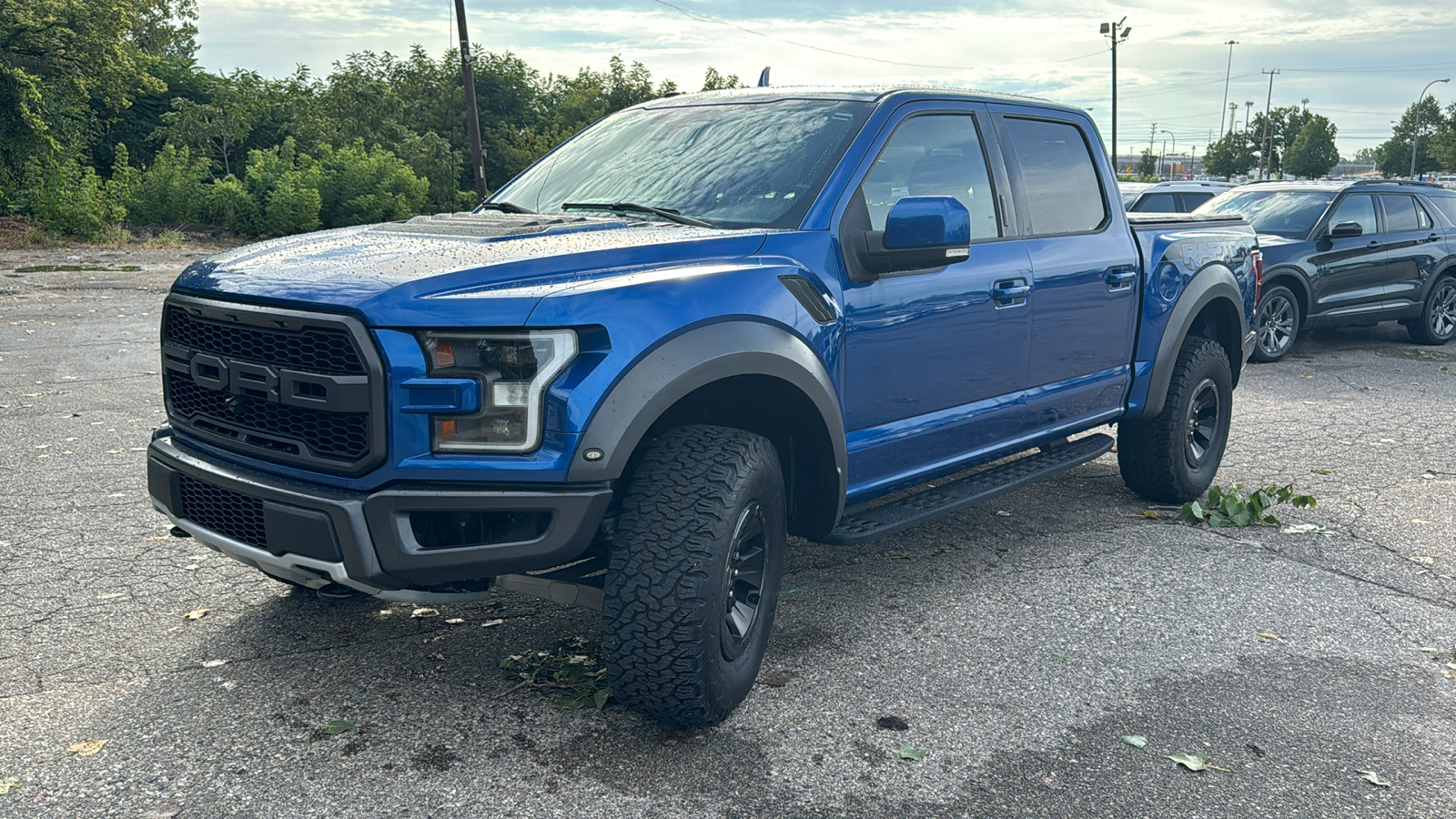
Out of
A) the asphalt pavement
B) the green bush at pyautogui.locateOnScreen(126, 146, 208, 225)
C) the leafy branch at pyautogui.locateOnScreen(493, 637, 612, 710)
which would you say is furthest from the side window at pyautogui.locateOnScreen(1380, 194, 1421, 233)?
the green bush at pyautogui.locateOnScreen(126, 146, 208, 225)

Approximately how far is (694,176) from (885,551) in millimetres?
1993

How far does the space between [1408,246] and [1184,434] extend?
354 inches

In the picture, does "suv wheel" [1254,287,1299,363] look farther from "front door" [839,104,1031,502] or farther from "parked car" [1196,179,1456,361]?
"front door" [839,104,1031,502]

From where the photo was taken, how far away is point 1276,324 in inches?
452

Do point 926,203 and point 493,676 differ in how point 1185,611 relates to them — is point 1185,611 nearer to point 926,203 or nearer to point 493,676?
point 926,203

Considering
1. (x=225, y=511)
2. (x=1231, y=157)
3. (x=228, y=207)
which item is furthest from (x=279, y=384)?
(x=1231, y=157)

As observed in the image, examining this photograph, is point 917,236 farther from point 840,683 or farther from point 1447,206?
point 1447,206

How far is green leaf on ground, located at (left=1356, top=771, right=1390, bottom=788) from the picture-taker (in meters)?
3.12

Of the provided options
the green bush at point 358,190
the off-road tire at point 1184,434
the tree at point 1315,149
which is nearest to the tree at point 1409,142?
the tree at point 1315,149

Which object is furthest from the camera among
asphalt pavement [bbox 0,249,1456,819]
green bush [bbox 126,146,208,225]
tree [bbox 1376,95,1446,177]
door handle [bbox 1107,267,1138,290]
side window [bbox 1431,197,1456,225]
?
tree [bbox 1376,95,1446,177]

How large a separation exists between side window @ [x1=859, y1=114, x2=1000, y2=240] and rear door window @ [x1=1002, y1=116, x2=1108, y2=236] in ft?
0.91

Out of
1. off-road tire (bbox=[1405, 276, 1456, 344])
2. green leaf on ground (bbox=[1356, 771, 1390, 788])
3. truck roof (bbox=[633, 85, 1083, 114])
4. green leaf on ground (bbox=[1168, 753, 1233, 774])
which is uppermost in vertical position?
truck roof (bbox=[633, 85, 1083, 114])

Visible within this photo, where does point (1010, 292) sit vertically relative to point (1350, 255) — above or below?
above

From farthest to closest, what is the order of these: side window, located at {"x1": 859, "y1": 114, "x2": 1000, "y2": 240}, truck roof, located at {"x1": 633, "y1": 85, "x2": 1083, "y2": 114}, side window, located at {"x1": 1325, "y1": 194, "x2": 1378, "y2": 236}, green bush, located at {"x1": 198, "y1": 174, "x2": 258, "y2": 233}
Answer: green bush, located at {"x1": 198, "y1": 174, "x2": 258, "y2": 233}
side window, located at {"x1": 1325, "y1": 194, "x2": 1378, "y2": 236}
truck roof, located at {"x1": 633, "y1": 85, "x2": 1083, "y2": 114}
side window, located at {"x1": 859, "y1": 114, "x2": 1000, "y2": 240}
